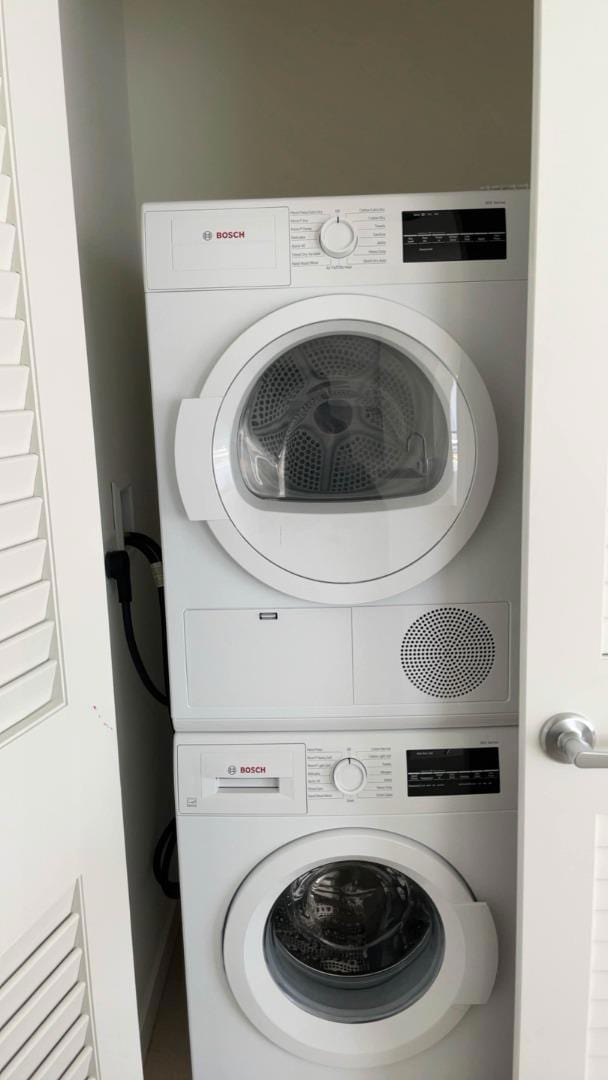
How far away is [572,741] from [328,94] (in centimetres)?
149

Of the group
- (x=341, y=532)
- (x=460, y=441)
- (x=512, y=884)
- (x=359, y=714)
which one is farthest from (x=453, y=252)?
(x=512, y=884)

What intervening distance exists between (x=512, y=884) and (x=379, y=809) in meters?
0.27

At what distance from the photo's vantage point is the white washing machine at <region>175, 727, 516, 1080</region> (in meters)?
1.34

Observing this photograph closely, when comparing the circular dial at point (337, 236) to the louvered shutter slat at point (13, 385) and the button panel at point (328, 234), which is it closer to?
the button panel at point (328, 234)

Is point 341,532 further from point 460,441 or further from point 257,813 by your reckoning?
point 257,813

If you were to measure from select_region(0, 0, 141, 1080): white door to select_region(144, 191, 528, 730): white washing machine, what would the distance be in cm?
38

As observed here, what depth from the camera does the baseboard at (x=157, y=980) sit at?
1676 millimetres

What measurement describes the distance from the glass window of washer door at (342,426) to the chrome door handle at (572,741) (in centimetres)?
42

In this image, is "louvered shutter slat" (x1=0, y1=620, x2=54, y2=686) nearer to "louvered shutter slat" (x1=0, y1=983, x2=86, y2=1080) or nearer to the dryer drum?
"louvered shutter slat" (x1=0, y1=983, x2=86, y2=1080)

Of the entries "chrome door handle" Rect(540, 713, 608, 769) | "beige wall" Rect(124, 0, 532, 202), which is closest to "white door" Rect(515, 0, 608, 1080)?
"chrome door handle" Rect(540, 713, 608, 769)

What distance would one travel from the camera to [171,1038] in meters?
1.71

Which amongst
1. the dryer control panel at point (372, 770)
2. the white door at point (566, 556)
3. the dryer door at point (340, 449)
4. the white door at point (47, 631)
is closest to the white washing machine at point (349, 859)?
the dryer control panel at point (372, 770)

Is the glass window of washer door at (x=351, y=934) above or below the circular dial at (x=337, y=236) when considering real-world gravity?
below

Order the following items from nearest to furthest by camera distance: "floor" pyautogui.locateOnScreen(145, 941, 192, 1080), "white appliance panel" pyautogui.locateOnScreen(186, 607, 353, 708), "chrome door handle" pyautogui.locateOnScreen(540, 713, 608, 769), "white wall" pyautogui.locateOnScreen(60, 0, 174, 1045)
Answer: "chrome door handle" pyautogui.locateOnScreen(540, 713, 608, 769), "white appliance panel" pyautogui.locateOnScreen(186, 607, 353, 708), "white wall" pyautogui.locateOnScreen(60, 0, 174, 1045), "floor" pyautogui.locateOnScreen(145, 941, 192, 1080)
